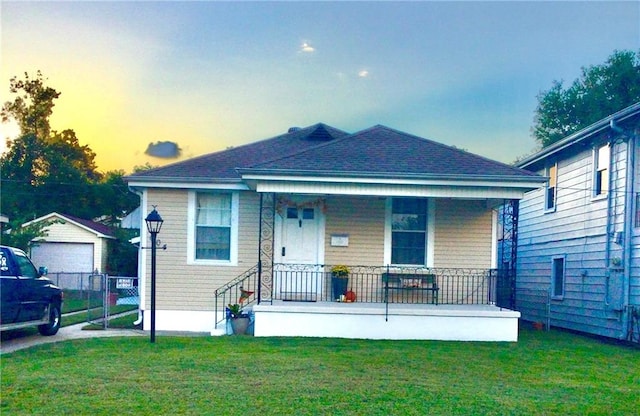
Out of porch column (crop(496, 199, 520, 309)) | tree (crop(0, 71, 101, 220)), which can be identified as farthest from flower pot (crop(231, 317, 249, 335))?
tree (crop(0, 71, 101, 220))

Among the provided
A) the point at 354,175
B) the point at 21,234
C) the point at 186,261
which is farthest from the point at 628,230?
the point at 21,234

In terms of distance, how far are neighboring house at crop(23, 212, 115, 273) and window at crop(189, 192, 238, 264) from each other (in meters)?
15.1

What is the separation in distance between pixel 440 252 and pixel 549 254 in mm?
4833

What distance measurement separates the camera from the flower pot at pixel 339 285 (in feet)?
42.2

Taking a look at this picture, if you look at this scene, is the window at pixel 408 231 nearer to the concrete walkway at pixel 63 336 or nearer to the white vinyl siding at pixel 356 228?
the white vinyl siding at pixel 356 228

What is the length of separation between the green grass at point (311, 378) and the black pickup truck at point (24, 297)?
1.06 meters

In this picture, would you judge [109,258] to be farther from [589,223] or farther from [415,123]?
[589,223]

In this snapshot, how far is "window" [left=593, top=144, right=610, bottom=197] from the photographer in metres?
13.8

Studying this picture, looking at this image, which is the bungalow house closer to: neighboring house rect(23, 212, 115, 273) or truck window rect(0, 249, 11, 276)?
truck window rect(0, 249, 11, 276)

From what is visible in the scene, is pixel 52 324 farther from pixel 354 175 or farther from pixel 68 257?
pixel 68 257

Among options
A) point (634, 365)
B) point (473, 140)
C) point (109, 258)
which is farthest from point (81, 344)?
point (109, 258)

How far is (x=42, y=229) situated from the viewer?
2583 centimetres

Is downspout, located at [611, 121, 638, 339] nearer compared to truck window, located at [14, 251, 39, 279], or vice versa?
truck window, located at [14, 251, 39, 279]

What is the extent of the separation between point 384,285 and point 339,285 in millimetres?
935
